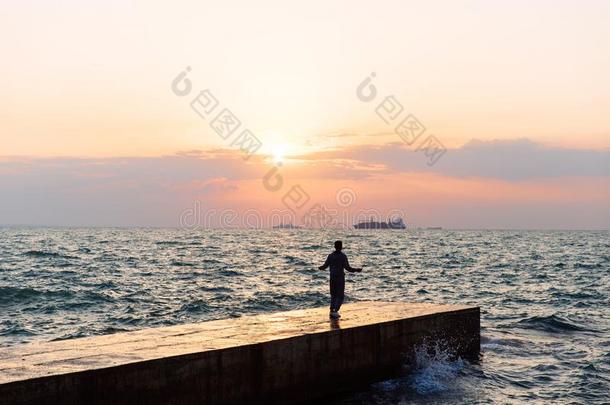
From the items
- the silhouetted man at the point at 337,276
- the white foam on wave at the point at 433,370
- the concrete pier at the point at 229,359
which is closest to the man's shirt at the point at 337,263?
the silhouetted man at the point at 337,276

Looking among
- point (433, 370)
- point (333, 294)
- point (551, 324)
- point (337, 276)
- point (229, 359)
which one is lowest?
point (551, 324)

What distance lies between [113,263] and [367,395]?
3959 centimetres

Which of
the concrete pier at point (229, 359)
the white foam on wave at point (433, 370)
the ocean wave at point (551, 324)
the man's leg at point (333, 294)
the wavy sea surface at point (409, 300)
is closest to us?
the concrete pier at point (229, 359)

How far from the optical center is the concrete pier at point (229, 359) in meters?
8.30

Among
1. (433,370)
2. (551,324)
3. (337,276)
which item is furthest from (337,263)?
(551,324)

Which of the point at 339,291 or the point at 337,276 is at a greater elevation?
the point at 337,276

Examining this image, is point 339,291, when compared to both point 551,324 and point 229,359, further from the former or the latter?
point 551,324

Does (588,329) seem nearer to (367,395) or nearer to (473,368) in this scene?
(473,368)

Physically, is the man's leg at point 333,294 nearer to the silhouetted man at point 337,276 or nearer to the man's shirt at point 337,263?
the silhouetted man at point 337,276

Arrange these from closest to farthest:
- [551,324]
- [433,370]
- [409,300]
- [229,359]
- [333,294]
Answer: [229,359]
[433,370]
[333,294]
[551,324]
[409,300]

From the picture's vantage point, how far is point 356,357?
11961 mm

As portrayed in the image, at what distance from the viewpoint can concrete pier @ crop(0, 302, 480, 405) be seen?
8.30 meters

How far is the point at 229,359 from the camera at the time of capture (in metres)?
9.82

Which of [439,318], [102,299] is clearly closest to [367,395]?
[439,318]
